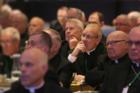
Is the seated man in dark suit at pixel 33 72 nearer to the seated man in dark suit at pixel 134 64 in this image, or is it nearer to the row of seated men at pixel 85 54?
the row of seated men at pixel 85 54

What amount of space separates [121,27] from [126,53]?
7.24 feet

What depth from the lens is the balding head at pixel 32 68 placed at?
5.48m

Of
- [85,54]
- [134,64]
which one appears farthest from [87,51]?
[134,64]

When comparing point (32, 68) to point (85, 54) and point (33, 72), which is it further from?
point (85, 54)

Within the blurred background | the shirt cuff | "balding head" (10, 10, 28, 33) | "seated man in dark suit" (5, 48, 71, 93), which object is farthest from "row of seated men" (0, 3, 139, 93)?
the blurred background

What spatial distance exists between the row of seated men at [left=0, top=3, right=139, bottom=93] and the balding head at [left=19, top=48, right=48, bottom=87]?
0.50 meters

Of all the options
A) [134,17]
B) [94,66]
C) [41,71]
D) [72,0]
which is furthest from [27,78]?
[72,0]

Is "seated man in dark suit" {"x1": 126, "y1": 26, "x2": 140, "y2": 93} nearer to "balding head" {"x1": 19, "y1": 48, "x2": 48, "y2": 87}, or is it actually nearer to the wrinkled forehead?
the wrinkled forehead

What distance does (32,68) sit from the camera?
18.0 ft

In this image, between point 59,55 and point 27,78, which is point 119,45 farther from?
point 27,78

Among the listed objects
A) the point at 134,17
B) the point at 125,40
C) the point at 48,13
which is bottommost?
the point at 48,13

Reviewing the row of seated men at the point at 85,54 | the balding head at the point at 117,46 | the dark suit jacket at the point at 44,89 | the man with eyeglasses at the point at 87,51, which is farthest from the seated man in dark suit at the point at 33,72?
the man with eyeglasses at the point at 87,51

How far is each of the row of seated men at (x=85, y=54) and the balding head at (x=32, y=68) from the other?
0.50m

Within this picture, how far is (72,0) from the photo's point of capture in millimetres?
16109
